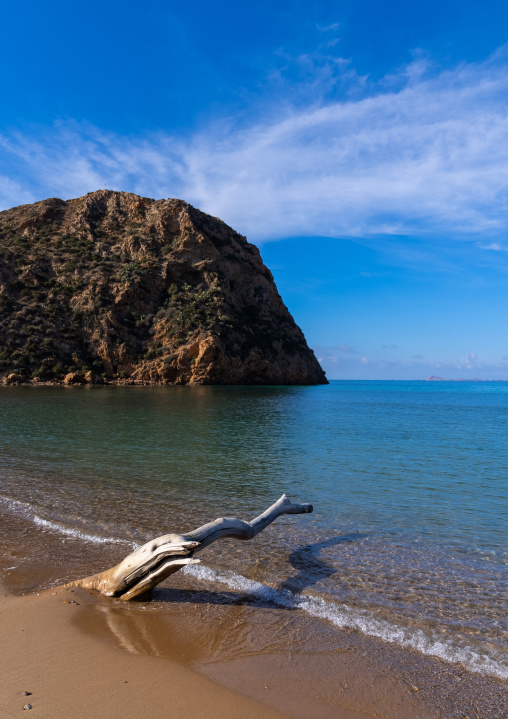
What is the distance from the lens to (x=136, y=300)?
59.9m

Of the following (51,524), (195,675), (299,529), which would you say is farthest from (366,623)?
(51,524)

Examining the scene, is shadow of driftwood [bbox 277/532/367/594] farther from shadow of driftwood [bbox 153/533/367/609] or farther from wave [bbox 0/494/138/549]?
wave [bbox 0/494/138/549]

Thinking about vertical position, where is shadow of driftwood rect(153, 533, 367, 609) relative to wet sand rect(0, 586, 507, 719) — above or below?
below

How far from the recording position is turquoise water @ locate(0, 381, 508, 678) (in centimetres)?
454

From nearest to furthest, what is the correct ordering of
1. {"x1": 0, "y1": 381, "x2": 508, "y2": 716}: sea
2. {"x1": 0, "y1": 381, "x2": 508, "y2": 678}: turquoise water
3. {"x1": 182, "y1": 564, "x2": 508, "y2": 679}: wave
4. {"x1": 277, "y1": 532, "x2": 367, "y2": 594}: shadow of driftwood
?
{"x1": 182, "y1": 564, "x2": 508, "y2": 679}: wave < {"x1": 0, "y1": 381, "x2": 508, "y2": 716}: sea < {"x1": 0, "y1": 381, "x2": 508, "y2": 678}: turquoise water < {"x1": 277, "y1": 532, "x2": 367, "y2": 594}: shadow of driftwood

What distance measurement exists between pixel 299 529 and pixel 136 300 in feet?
185

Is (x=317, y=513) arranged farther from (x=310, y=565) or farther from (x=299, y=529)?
(x=310, y=565)

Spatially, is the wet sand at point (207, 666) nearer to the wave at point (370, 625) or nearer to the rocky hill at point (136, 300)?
the wave at point (370, 625)

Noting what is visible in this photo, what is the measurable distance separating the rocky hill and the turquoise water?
37550 millimetres

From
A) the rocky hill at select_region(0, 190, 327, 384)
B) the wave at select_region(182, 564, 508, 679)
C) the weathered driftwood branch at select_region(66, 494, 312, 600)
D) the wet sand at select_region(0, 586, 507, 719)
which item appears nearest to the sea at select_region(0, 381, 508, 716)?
the wave at select_region(182, 564, 508, 679)

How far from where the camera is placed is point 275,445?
49.0 feet

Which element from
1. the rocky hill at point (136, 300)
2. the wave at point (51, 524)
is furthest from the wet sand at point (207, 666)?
the rocky hill at point (136, 300)

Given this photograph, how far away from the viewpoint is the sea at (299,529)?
4.23 meters

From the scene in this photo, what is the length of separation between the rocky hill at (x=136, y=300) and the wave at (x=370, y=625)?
48448mm
